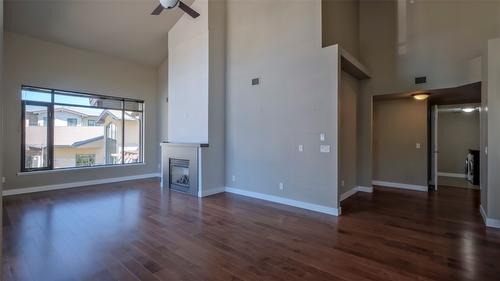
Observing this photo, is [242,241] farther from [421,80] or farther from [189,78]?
[421,80]

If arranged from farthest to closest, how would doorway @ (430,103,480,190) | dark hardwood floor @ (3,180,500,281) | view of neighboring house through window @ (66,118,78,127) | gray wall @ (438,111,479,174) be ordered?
gray wall @ (438,111,479,174) < doorway @ (430,103,480,190) < view of neighboring house through window @ (66,118,78,127) < dark hardwood floor @ (3,180,500,281)

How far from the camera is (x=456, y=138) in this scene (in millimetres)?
7938

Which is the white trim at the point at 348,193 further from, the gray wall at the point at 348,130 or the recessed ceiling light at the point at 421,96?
the recessed ceiling light at the point at 421,96

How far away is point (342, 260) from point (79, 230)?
3627 millimetres

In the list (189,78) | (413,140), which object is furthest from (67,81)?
(413,140)

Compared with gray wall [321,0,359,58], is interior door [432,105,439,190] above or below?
below

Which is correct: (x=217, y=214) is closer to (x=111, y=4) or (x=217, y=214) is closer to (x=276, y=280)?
(x=276, y=280)

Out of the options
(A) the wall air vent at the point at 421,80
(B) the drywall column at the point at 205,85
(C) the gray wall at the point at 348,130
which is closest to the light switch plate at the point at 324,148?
(C) the gray wall at the point at 348,130

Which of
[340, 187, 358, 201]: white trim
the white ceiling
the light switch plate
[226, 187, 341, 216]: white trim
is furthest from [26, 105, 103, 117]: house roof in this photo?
[340, 187, 358, 201]: white trim

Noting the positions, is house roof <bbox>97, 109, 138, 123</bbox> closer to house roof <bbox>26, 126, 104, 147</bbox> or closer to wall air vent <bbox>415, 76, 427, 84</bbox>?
house roof <bbox>26, 126, 104, 147</bbox>

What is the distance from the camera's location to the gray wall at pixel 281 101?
4.43 meters

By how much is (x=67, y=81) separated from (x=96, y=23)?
5.72 feet

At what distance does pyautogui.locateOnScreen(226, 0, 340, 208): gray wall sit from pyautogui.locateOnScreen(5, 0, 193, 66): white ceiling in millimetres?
1975

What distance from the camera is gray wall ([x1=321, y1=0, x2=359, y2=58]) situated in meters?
4.68
